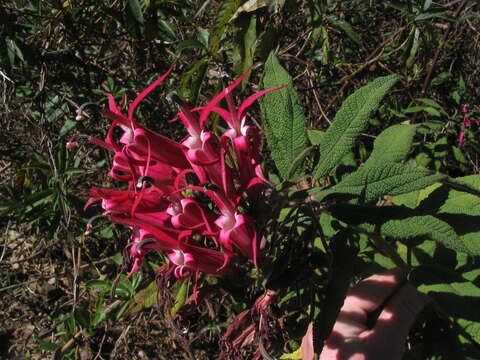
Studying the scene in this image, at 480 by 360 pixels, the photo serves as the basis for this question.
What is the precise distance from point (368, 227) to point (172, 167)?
0.37 metres

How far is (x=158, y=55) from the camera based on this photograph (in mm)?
2078

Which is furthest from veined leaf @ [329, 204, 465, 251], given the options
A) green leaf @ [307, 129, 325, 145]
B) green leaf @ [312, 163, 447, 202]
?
green leaf @ [307, 129, 325, 145]

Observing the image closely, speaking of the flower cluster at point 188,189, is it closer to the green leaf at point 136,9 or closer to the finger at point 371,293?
the finger at point 371,293

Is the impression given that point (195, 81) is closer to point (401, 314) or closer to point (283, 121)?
point (283, 121)

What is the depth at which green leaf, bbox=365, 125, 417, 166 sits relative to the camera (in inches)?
35.9

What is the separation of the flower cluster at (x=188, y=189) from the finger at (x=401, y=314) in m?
0.41

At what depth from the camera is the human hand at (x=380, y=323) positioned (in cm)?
98

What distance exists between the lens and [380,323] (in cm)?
101

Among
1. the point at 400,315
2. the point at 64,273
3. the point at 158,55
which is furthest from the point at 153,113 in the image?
the point at 400,315

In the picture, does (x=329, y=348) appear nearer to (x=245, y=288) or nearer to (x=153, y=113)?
(x=245, y=288)

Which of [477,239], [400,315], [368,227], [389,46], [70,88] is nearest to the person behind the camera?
[368,227]

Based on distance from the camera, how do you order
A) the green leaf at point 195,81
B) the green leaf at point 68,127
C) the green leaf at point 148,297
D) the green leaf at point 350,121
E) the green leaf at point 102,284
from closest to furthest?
the green leaf at point 350,121 < the green leaf at point 148,297 < the green leaf at point 195,81 < the green leaf at point 102,284 < the green leaf at point 68,127

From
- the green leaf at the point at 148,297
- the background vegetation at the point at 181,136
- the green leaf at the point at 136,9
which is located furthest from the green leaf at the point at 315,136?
the green leaf at the point at 136,9

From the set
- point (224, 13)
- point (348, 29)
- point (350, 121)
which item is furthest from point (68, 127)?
point (350, 121)
